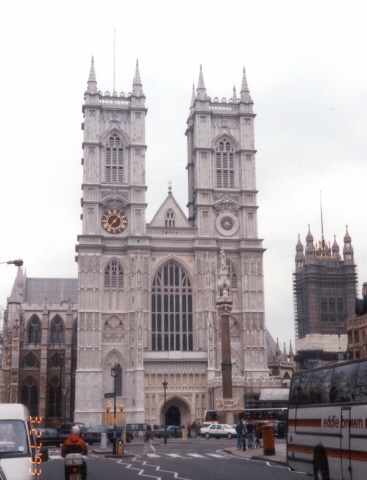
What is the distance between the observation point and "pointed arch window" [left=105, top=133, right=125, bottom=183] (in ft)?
245

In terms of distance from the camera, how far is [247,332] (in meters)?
71.6

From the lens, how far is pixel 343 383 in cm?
1659

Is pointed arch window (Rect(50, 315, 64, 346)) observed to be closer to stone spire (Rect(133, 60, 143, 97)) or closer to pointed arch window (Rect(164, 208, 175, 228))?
pointed arch window (Rect(164, 208, 175, 228))

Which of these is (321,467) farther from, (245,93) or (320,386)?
(245,93)

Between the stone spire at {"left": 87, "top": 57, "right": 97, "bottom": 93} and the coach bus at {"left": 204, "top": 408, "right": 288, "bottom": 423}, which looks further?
the stone spire at {"left": 87, "top": 57, "right": 97, "bottom": 93}

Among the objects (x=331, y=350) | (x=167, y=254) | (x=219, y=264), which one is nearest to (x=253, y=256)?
(x=219, y=264)

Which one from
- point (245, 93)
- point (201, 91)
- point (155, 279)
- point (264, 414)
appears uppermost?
point (245, 93)

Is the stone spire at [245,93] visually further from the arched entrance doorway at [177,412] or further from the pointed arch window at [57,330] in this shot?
the pointed arch window at [57,330]

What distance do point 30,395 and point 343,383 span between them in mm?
68367

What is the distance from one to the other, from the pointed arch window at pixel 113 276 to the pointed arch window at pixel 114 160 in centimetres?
863

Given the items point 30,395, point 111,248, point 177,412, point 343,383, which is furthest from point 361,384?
point 30,395

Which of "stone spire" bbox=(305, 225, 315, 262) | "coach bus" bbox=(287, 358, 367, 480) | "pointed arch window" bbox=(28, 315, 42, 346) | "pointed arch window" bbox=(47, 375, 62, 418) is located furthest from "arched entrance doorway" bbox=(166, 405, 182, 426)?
"stone spire" bbox=(305, 225, 315, 262)

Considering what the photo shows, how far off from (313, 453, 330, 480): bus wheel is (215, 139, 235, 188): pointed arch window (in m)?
58.8

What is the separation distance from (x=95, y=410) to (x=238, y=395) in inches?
512
